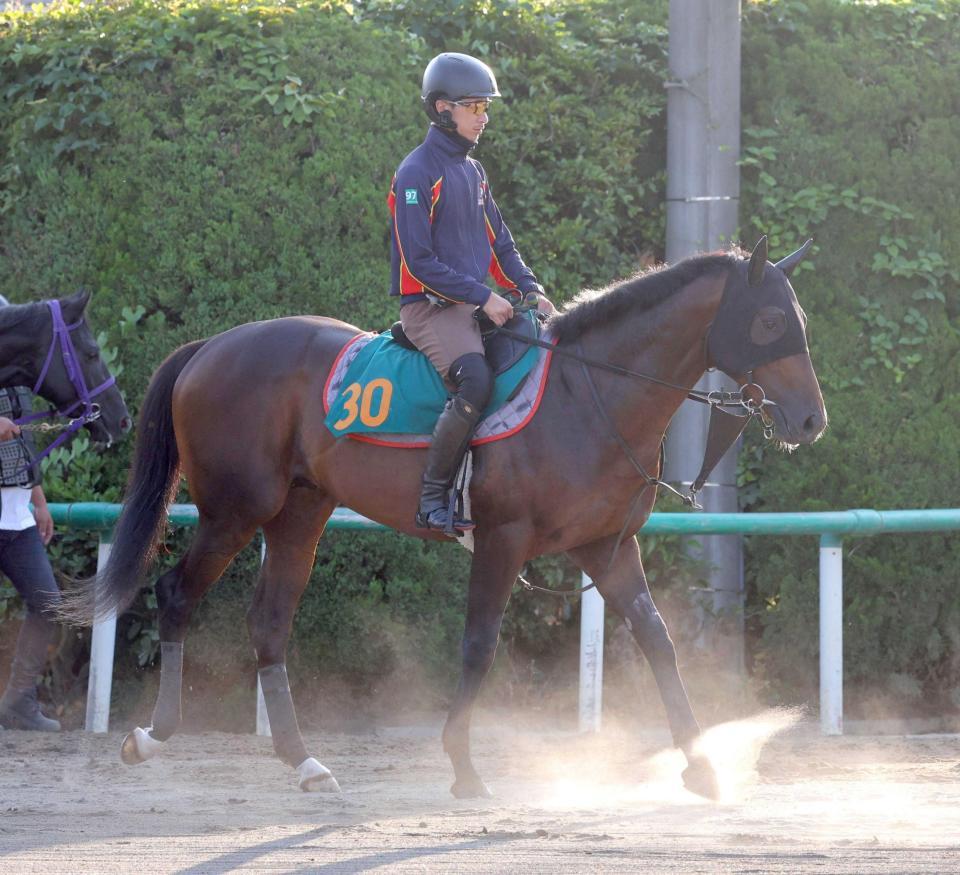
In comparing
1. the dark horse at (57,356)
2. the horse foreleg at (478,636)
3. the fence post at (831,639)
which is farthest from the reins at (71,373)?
the fence post at (831,639)

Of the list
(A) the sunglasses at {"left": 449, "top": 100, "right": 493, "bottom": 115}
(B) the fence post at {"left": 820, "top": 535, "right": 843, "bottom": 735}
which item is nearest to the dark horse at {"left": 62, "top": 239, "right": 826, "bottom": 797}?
(A) the sunglasses at {"left": 449, "top": 100, "right": 493, "bottom": 115}

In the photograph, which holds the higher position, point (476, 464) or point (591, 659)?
point (476, 464)

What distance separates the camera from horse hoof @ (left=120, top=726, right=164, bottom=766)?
5.93 m

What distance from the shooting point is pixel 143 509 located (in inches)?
248

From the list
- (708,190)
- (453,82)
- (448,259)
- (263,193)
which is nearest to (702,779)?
(448,259)

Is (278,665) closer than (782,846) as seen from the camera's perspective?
No

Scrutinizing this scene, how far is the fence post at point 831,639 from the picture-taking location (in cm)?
688

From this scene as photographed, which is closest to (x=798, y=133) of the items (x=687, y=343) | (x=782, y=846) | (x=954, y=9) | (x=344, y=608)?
(x=954, y=9)

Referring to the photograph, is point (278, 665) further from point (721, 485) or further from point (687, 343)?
point (721, 485)

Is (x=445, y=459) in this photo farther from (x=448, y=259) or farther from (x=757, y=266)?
(x=757, y=266)

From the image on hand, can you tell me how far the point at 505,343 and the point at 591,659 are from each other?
1.96 m

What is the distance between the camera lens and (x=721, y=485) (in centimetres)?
758

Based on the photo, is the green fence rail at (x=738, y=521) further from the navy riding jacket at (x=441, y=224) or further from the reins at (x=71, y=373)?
the navy riding jacket at (x=441, y=224)

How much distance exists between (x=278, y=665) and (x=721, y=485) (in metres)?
2.74
